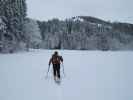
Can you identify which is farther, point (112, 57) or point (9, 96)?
point (112, 57)

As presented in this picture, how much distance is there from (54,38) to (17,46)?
4.25 meters

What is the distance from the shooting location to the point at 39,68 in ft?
17.2

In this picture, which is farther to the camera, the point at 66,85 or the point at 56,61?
the point at 56,61

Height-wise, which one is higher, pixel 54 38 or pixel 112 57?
pixel 54 38

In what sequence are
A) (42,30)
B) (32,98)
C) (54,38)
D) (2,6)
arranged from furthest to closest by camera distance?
(2,6) → (42,30) → (54,38) → (32,98)

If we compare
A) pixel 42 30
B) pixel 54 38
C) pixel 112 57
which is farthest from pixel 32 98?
pixel 42 30

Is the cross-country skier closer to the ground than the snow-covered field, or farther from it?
farther from it

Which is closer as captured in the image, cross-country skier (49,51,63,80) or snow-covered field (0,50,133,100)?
snow-covered field (0,50,133,100)

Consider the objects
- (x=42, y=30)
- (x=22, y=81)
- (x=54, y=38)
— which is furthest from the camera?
(x=42, y=30)

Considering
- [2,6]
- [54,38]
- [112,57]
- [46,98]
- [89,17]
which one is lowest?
[46,98]

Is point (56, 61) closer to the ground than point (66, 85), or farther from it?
farther from it

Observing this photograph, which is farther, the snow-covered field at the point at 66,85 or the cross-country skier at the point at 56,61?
the cross-country skier at the point at 56,61

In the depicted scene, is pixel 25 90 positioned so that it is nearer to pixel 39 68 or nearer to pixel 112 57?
pixel 39 68

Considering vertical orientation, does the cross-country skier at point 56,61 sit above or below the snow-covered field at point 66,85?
above
